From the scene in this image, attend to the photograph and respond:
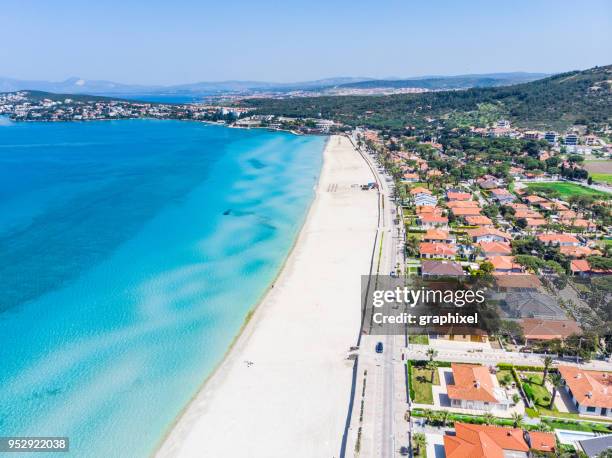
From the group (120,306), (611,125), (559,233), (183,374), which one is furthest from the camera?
(611,125)

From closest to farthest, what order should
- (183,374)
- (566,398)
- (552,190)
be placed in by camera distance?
(566,398) < (183,374) < (552,190)

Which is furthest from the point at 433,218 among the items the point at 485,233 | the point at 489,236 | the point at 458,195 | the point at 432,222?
the point at 458,195

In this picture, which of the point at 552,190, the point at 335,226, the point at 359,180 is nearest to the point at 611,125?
the point at 552,190

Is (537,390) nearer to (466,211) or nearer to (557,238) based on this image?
(557,238)

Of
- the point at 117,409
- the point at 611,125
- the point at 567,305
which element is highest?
the point at 611,125

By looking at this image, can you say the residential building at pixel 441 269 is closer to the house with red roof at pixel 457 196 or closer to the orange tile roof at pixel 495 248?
the orange tile roof at pixel 495 248

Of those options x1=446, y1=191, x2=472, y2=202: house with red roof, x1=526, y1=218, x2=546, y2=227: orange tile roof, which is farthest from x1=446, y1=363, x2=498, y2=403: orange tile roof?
x1=446, y1=191, x2=472, y2=202: house with red roof

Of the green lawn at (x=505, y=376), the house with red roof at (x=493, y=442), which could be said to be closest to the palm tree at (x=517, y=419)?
the house with red roof at (x=493, y=442)

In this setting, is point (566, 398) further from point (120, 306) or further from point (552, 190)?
point (552, 190)
